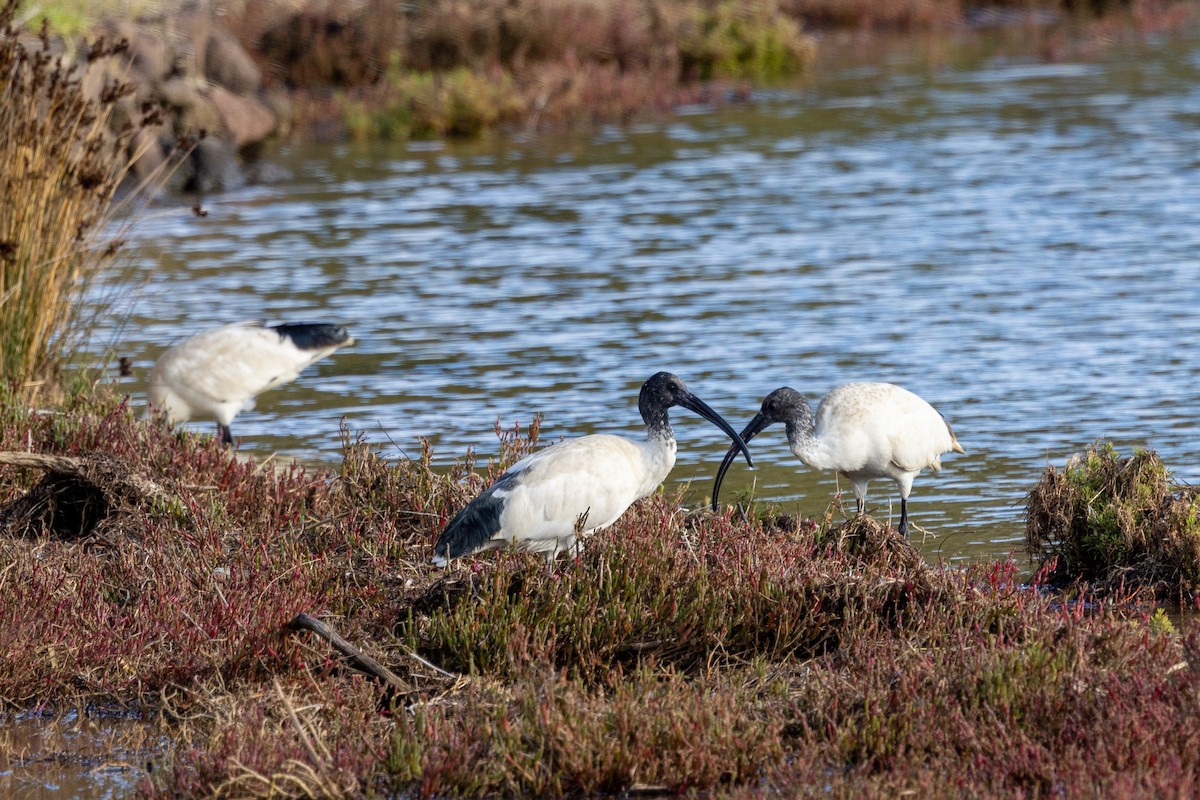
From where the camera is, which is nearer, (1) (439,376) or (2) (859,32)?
(1) (439,376)

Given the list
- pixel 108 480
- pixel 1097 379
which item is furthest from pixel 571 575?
pixel 1097 379

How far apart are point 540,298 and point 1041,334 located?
14.0 feet

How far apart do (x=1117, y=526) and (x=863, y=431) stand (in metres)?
1.23

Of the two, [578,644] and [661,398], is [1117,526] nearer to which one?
[661,398]

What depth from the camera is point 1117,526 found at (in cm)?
716

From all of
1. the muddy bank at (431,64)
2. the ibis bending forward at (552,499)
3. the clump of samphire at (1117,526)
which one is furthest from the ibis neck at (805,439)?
the muddy bank at (431,64)

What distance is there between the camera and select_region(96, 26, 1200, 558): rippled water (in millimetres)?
10406

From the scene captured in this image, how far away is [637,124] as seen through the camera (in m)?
25.8

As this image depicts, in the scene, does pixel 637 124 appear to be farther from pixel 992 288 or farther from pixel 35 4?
pixel 992 288

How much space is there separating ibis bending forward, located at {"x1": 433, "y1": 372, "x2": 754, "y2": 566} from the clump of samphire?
1715mm

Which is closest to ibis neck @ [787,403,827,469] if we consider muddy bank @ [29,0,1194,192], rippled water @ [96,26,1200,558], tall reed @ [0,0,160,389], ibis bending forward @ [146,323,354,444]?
rippled water @ [96,26,1200,558]

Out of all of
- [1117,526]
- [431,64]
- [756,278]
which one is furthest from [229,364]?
[431,64]

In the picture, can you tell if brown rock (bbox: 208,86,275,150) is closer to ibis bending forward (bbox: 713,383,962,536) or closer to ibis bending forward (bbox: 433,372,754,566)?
ibis bending forward (bbox: 713,383,962,536)

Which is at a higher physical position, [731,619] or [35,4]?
[35,4]
